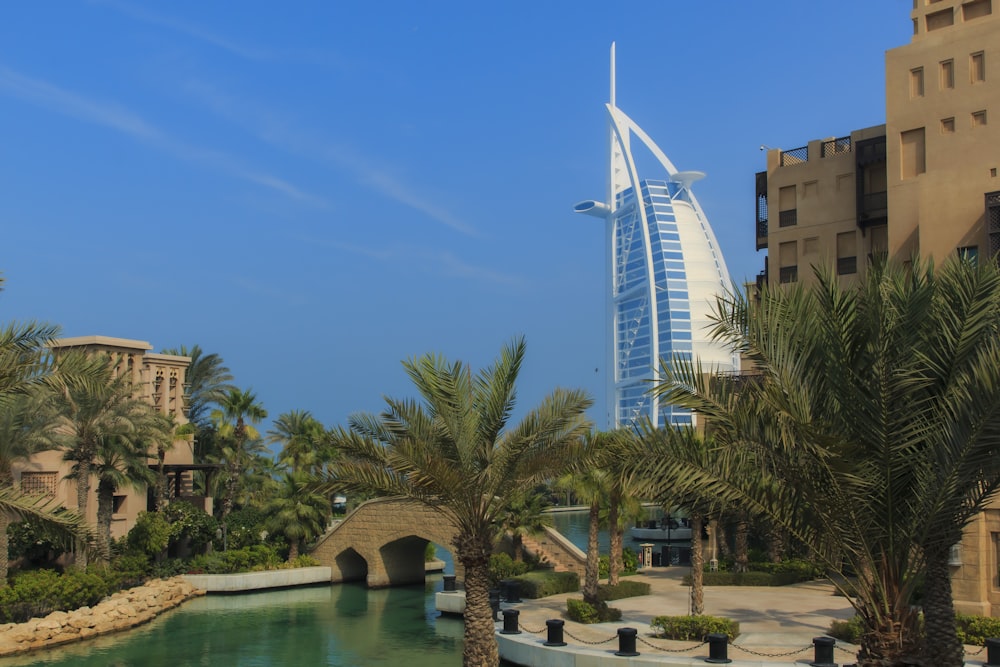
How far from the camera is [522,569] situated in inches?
1462

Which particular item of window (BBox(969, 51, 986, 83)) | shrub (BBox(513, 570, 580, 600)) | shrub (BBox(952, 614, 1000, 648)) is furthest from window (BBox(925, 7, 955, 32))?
shrub (BBox(513, 570, 580, 600))

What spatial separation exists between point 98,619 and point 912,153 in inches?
1177

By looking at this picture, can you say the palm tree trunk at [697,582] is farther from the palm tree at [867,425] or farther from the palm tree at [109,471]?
the palm tree at [109,471]

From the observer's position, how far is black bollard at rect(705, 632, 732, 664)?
2186 centimetres

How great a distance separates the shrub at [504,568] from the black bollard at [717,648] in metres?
14.7

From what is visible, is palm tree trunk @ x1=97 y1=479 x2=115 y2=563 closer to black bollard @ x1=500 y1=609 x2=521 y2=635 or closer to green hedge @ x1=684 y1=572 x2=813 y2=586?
black bollard @ x1=500 y1=609 x2=521 y2=635

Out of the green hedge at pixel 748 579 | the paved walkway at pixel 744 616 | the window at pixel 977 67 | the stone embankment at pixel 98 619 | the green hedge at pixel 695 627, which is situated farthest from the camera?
the green hedge at pixel 748 579

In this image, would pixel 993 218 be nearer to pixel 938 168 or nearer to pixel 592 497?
pixel 938 168

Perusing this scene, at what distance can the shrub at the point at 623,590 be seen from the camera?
3106 centimetres

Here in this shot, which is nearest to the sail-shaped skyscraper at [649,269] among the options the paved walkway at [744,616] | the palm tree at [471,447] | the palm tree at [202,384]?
the palm tree at [202,384]

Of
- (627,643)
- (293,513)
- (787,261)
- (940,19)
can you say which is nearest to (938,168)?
(940,19)

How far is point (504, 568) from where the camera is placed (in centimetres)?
3681

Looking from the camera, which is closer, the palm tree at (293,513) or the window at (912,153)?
the window at (912,153)

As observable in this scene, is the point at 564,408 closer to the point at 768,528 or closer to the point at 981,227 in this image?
the point at 768,528
